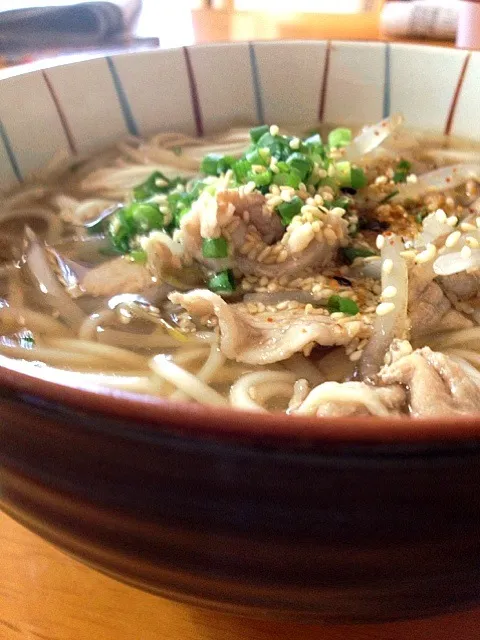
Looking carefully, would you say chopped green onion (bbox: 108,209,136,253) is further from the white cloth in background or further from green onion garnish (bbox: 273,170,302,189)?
the white cloth in background

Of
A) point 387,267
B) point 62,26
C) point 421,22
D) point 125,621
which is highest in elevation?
point 62,26

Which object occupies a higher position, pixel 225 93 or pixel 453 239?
pixel 225 93

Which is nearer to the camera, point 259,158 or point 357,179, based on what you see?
point 259,158

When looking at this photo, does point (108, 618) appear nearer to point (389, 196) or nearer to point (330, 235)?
point (330, 235)

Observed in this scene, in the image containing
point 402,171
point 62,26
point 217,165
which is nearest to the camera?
point 217,165

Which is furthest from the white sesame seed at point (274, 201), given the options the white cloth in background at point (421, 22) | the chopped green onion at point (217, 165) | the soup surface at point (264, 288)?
the white cloth in background at point (421, 22)

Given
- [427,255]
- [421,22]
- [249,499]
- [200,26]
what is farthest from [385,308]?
[200,26]

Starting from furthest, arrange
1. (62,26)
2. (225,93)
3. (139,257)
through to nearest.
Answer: (62,26) < (225,93) < (139,257)
